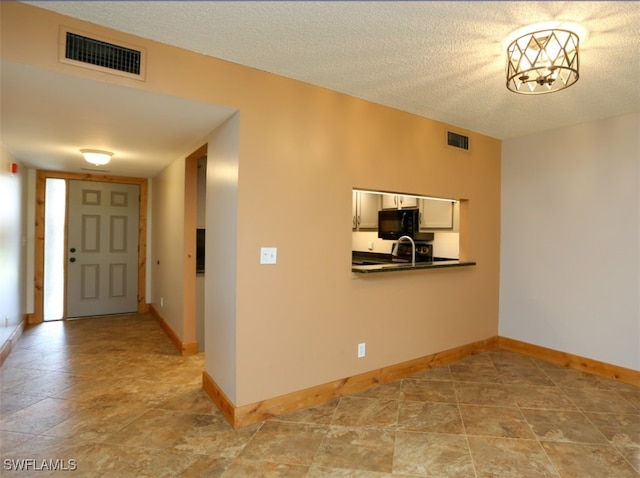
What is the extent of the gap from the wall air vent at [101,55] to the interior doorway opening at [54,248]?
13.1ft

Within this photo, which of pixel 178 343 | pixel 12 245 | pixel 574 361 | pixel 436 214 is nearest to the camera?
pixel 574 361

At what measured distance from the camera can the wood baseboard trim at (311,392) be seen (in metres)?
2.41

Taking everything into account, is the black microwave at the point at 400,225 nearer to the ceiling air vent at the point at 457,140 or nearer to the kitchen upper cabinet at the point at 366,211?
the kitchen upper cabinet at the point at 366,211

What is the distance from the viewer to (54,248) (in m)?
5.07

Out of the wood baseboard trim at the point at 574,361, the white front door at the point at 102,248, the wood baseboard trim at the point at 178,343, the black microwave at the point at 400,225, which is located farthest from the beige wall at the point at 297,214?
the white front door at the point at 102,248

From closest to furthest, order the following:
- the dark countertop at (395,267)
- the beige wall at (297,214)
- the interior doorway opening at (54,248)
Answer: the beige wall at (297,214) < the dark countertop at (395,267) < the interior doorway opening at (54,248)

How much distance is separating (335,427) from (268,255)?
4.13 ft

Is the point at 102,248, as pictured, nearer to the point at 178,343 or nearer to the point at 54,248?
the point at 54,248

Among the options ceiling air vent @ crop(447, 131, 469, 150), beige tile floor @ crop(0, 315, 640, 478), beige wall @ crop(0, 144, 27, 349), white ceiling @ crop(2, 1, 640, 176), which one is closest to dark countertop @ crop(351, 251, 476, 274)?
beige tile floor @ crop(0, 315, 640, 478)

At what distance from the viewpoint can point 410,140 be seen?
10.6 feet

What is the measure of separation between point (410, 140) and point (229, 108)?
5.56 feet

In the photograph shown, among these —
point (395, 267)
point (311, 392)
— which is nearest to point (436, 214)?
point (395, 267)

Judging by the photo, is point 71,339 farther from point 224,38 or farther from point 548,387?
point 548,387

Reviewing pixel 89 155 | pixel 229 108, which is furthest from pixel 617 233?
pixel 89 155
